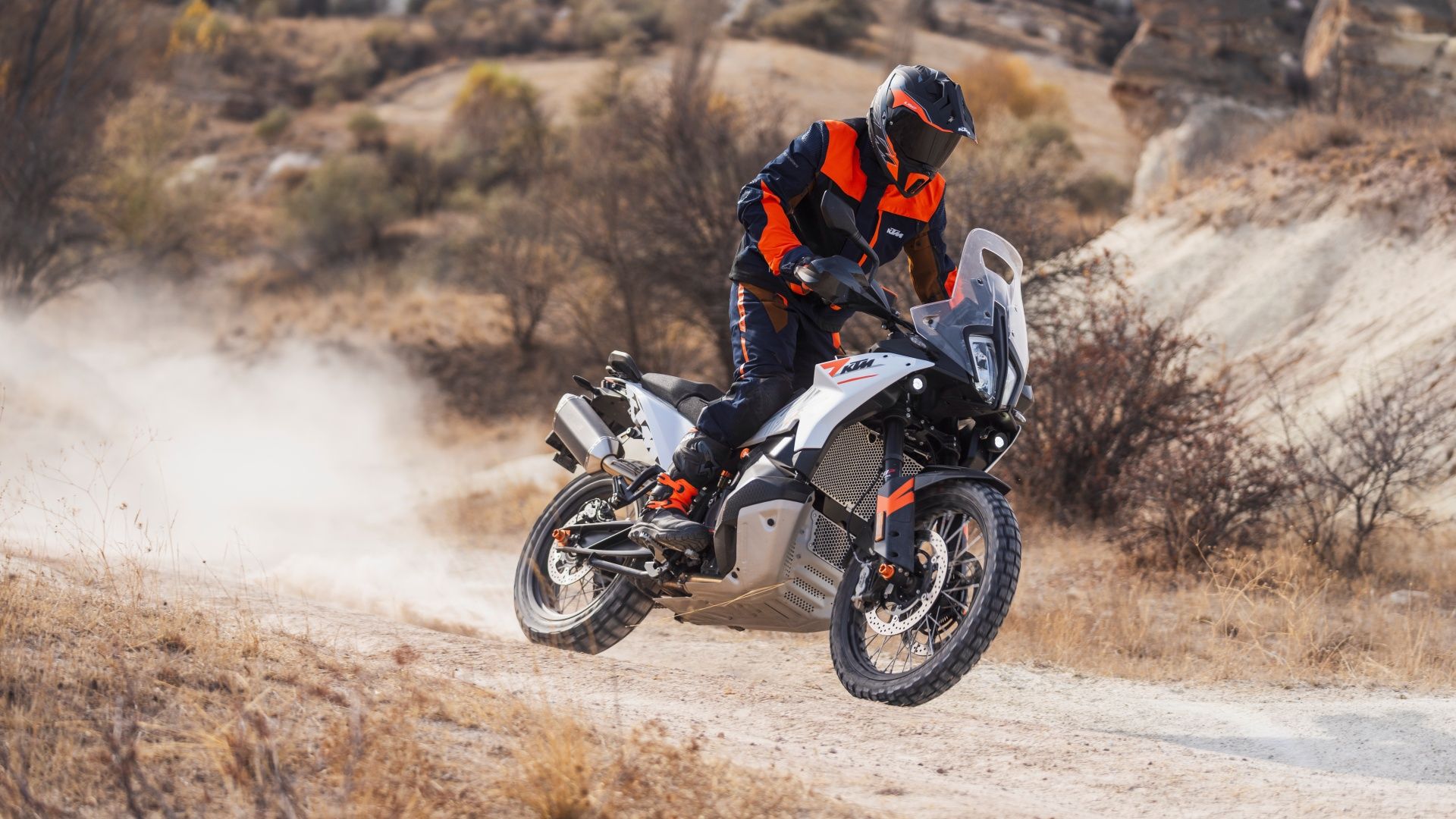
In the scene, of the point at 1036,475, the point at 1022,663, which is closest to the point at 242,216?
the point at 1036,475

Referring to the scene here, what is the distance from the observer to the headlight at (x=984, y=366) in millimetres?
4988

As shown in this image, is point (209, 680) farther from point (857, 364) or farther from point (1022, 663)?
point (1022, 663)

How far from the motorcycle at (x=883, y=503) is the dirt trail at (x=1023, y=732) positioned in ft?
1.05

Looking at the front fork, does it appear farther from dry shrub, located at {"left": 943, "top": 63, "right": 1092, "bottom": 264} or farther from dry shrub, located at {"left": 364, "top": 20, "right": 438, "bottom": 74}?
dry shrub, located at {"left": 364, "top": 20, "right": 438, "bottom": 74}

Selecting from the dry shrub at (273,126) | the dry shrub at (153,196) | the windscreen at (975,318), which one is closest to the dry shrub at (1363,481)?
the windscreen at (975,318)

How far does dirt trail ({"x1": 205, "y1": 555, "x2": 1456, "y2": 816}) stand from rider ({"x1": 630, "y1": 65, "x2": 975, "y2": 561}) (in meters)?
0.84

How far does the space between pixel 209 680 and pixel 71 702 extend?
45 cm

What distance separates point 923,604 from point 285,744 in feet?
7.69

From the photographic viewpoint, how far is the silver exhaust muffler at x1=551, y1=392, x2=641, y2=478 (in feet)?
22.0

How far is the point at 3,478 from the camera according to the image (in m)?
11.0

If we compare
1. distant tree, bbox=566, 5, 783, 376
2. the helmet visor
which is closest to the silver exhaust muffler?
the helmet visor

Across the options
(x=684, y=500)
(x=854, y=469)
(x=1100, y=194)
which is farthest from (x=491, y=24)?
Result: (x=854, y=469)

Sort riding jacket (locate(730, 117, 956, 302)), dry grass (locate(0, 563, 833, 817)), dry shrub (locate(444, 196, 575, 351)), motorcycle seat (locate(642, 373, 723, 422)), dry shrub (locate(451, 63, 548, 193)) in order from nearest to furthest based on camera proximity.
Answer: dry grass (locate(0, 563, 833, 817))
riding jacket (locate(730, 117, 956, 302))
motorcycle seat (locate(642, 373, 723, 422))
dry shrub (locate(444, 196, 575, 351))
dry shrub (locate(451, 63, 548, 193))

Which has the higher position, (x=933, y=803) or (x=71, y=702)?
(x=933, y=803)
